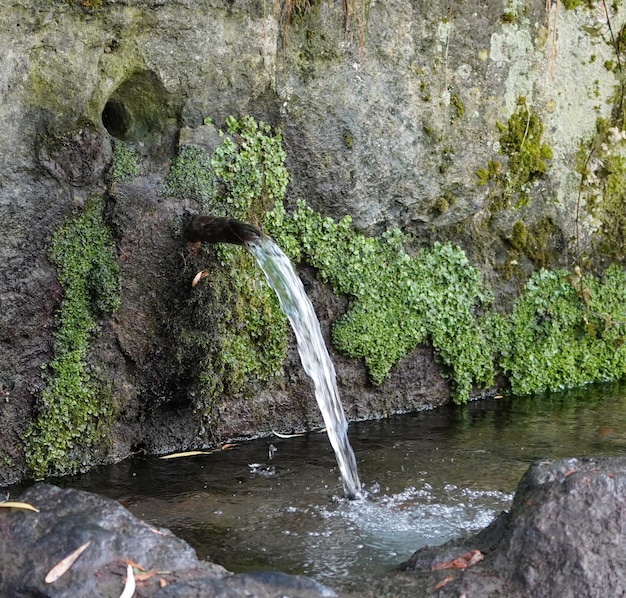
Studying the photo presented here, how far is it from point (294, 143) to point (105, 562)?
3.45 meters

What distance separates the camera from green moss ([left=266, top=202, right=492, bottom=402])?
18.7ft

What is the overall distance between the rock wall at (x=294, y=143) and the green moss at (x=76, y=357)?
5 cm

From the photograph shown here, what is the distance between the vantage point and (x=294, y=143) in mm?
5613

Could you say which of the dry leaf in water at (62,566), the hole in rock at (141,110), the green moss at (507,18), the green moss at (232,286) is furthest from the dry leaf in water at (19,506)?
the green moss at (507,18)

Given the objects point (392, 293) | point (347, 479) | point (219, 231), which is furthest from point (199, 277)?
point (347, 479)

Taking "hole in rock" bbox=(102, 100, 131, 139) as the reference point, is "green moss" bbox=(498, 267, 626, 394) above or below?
below

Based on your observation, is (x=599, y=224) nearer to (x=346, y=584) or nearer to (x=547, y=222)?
(x=547, y=222)

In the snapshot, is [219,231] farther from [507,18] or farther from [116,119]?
[507,18]

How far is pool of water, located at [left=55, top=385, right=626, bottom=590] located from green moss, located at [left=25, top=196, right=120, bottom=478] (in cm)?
19

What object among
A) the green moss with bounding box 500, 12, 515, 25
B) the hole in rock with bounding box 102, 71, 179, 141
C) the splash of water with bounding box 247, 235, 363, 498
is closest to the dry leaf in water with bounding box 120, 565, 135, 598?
the splash of water with bounding box 247, 235, 363, 498

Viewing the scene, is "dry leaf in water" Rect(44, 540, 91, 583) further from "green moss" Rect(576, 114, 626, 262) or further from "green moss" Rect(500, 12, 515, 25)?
"green moss" Rect(576, 114, 626, 262)

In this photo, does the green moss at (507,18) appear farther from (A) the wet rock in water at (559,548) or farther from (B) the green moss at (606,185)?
(A) the wet rock in water at (559,548)

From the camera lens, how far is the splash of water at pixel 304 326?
16.3ft

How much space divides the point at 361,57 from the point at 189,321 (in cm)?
191
